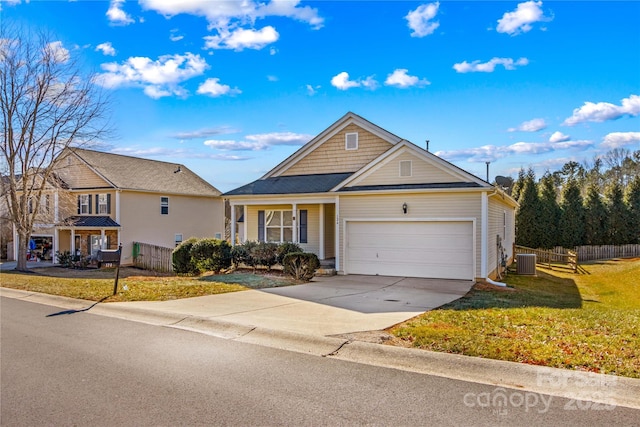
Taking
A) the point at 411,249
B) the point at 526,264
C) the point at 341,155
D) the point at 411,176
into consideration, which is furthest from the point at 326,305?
the point at 526,264

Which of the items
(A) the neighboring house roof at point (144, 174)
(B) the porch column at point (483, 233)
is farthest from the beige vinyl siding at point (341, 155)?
(A) the neighboring house roof at point (144, 174)

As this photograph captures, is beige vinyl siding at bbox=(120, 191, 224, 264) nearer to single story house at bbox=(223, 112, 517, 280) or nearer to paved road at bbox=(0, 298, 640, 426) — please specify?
single story house at bbox=(223, 112, 517, 280)

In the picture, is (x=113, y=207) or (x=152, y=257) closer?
(x=152, y=257)

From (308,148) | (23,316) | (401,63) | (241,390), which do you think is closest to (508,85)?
(401,63)

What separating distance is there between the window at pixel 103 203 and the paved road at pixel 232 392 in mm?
21613

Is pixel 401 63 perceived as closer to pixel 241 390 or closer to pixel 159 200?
pixel 241 390

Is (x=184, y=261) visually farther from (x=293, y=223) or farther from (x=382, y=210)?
(x=382, y=210)

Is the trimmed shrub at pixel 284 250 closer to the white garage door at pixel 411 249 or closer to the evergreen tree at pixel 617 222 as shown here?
the white garage door at pixel 411 249

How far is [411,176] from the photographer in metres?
15.4

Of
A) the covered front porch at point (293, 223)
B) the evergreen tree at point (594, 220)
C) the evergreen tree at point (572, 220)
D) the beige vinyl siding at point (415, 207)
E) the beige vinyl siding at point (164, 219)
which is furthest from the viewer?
the evergreen tree at point (594, 220)

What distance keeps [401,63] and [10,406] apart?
1651 cm

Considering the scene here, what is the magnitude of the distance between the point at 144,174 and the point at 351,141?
1691 centimetres

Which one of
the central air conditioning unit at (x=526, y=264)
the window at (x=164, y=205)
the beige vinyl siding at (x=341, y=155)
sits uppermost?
the beige vinyl siding at (x=341, y=155)

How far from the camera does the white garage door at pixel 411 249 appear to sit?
1437 centimetres
